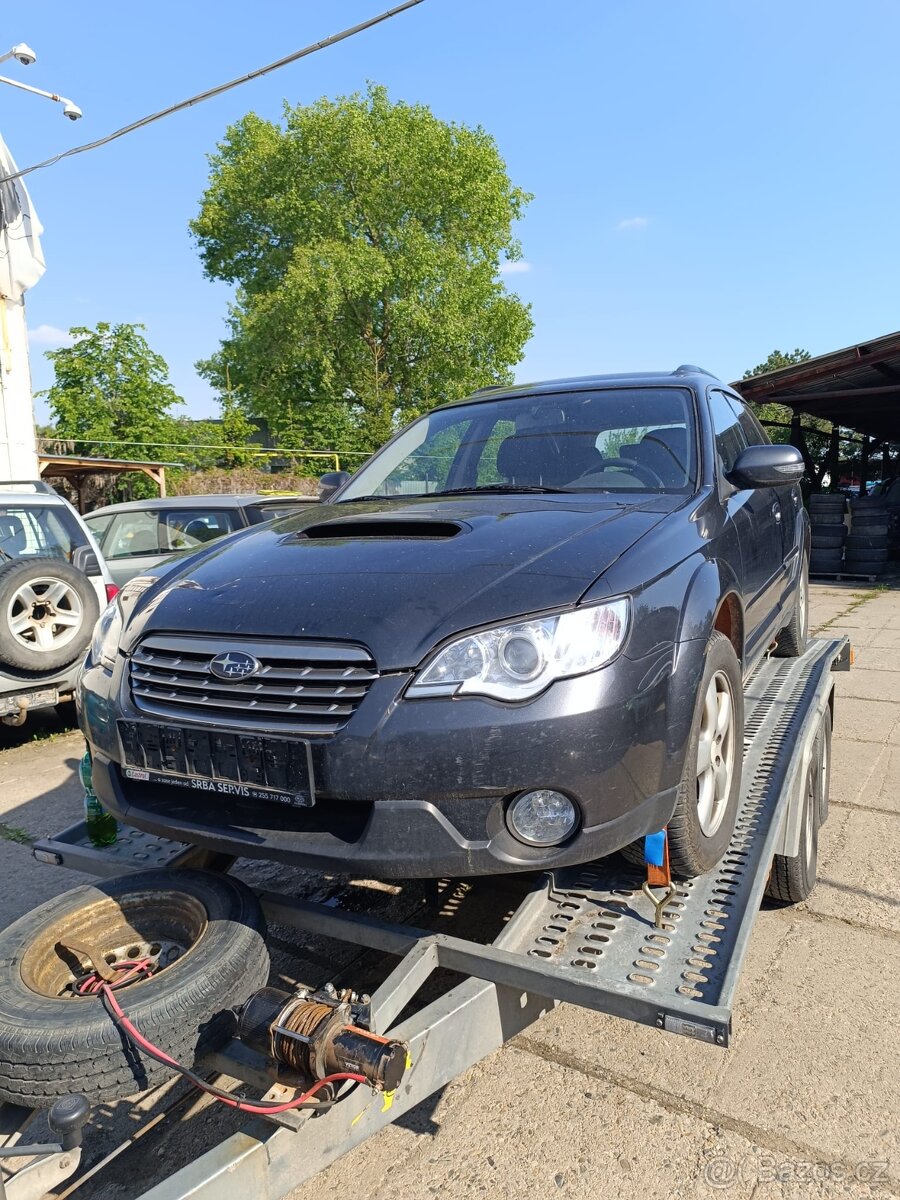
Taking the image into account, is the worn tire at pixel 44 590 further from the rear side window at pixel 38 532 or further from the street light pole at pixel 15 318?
the street light pole at pixel 15 318

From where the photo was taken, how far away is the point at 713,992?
179 cm

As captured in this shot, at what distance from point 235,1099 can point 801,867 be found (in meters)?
2.19

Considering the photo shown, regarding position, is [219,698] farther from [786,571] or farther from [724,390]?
[786,571]

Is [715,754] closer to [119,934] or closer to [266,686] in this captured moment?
[266,686]

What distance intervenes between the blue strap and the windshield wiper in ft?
4.11

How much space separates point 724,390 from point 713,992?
315cm

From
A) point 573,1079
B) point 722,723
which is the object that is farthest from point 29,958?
point 722,723

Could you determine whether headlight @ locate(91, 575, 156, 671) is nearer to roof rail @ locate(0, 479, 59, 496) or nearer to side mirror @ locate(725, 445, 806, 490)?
side mirror @ locate(725, 445, 806, 490)

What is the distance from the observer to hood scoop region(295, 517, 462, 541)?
8.25 feet

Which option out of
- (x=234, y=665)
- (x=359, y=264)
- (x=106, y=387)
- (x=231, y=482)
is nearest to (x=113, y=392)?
(x=106, y=387)

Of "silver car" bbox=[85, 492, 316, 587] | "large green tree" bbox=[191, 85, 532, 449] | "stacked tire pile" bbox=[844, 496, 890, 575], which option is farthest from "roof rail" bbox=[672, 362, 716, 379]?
"large green tree" bbox=[191, 85, 532, 449]

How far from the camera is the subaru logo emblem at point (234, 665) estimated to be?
6.77ft

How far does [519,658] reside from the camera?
1.94 meters

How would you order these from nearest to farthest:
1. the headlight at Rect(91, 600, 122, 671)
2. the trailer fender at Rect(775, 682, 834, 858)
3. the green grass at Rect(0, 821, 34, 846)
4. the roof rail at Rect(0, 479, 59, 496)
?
the headlight at Rect(91, 600, 122, 671) < the trailer fender at Rect(775, 682, 834, 858) < the green grass at Rect(0, 821, 34, 846) < the roof rail at Rect(0, 479, 59, 496)
